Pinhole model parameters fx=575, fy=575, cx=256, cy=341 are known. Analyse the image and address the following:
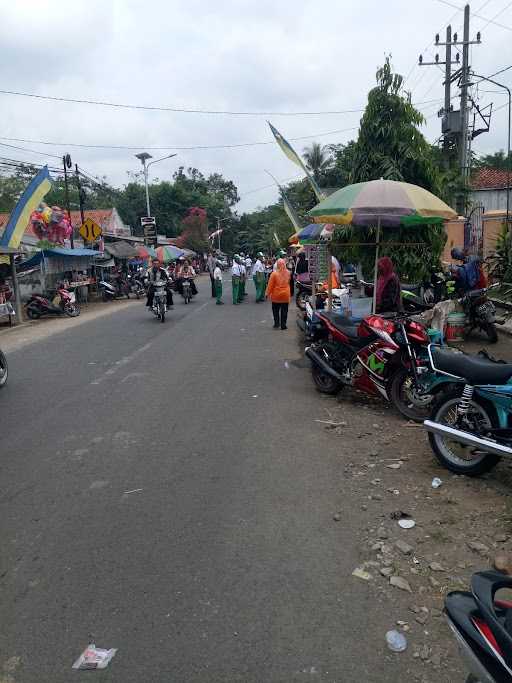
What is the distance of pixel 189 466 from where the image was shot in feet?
16.3

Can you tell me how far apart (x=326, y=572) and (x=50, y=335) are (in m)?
12.2

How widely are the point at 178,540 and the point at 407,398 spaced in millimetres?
3457

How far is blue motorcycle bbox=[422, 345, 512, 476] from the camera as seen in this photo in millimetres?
4277

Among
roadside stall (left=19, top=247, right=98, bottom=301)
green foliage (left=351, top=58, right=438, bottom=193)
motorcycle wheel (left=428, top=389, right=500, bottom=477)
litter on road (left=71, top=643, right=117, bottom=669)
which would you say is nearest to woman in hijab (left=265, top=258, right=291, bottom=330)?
green foliage (left=351, top=58, right=438, bottom=193)

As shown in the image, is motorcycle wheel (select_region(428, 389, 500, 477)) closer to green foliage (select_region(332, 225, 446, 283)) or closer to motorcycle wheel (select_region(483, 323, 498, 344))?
motorcycle wheel (select_region(483, 323, 498, 344))

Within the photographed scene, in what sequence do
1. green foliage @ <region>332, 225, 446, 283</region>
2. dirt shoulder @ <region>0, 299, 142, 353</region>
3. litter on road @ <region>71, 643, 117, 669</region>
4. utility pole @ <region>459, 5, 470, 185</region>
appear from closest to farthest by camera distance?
1. litter on road @ <region>71, 643, 117, 669</region>
2. green foliage @ <region>332, 225, 446, 283</region>
3. dirt shoulder @ <region>0, 299, 142, 353</region>
4. utility pole @ <region>459, 5, 470, 185</region>

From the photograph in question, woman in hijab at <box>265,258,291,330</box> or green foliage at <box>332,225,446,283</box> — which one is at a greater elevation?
green foliage at <box>332,225,446,283</box>

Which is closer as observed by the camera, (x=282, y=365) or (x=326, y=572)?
(x=326, y=572)

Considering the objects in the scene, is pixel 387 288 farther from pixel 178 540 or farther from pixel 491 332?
Result: pixel 178 540

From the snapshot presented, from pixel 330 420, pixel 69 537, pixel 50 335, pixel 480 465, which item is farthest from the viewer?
pixel 50 335

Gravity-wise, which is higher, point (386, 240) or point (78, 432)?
point (386, 240)

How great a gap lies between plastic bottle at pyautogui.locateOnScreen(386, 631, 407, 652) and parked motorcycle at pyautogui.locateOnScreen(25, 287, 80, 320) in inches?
703

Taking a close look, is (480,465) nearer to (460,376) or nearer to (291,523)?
(460,376)

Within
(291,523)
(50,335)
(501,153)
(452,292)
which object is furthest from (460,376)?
(501,153)
